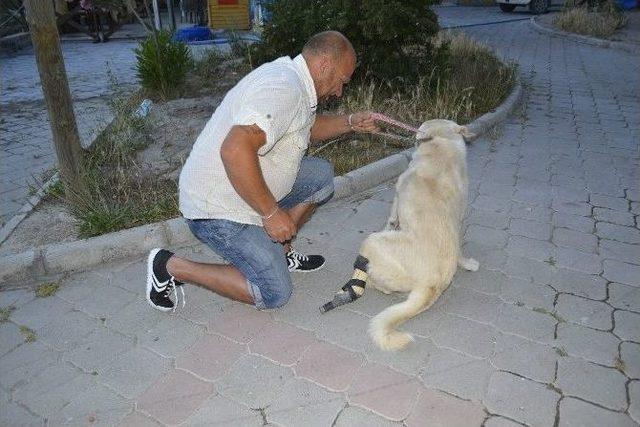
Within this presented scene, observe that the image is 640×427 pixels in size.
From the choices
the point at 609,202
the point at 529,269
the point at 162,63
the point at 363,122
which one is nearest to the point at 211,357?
the point at 363,122

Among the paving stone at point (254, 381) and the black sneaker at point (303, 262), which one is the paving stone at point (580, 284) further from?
the paving stone at point (254, 381)

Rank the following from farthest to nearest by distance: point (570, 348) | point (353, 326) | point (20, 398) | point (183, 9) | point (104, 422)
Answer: point (183, 9) → point (353, 326) → point (570, 348) → point (20, 398) → point (104, 422)

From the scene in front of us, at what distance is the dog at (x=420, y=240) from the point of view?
8.67ft

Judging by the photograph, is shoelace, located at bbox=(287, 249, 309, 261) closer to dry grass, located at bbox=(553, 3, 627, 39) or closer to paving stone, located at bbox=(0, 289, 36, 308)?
paving stone, located at bbox=(0, 289, 36, 308)

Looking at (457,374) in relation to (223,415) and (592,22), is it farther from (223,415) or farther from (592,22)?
(592,22)

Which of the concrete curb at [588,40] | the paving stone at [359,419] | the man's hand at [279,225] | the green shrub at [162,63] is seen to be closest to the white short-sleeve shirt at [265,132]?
the man's hand at [279,225]

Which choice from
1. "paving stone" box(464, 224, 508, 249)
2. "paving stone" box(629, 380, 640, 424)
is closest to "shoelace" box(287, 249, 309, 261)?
"paving stone" box(464, 224, 508, 249)

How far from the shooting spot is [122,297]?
130 inches

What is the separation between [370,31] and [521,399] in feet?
15.7

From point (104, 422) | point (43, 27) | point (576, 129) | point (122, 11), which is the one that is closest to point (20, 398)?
point (104, 422)

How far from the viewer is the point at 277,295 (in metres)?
2.96

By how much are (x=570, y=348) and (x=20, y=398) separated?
2.94 metres

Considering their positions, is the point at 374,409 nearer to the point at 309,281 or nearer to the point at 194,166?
the point at 309,281

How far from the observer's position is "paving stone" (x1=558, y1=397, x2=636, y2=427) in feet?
7.54
